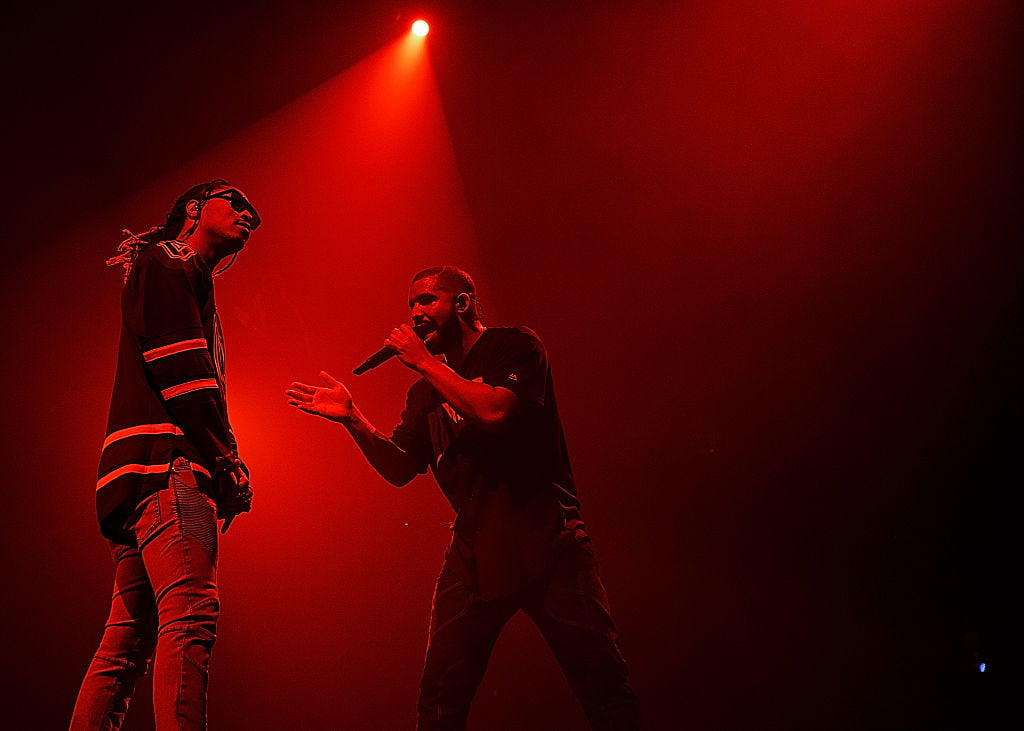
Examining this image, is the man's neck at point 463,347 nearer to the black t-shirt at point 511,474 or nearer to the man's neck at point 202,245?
the black t-shirt at point 511,474

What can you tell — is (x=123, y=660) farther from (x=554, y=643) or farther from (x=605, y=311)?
(x=605, y=311)

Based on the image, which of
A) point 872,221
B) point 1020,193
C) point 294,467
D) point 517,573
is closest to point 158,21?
point 294,467

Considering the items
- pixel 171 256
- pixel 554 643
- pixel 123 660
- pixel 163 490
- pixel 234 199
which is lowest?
pixel 554 643

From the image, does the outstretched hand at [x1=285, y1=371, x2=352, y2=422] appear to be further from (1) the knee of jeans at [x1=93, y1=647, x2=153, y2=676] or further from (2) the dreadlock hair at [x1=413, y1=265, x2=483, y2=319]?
(1) the knee of jeans at [x1=93, y1=647, x2=153, y2=676]

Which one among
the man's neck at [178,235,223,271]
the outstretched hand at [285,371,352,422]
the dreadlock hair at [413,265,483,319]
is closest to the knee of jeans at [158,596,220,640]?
the man's neck at [178,235,223,271]

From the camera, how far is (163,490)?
5.74 ft

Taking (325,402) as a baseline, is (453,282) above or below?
above

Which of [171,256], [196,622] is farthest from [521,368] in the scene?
[196,622]

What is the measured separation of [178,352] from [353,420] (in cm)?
92

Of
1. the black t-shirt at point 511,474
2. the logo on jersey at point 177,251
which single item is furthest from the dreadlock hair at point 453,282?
the logo on jersey at point 177,251

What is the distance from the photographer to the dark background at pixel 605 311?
328 centimetres

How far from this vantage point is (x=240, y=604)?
332 cm

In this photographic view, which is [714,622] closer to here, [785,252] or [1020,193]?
[785,252]

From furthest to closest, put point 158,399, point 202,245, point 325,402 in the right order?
point 325,402 → point 202,245 → point 158,399
